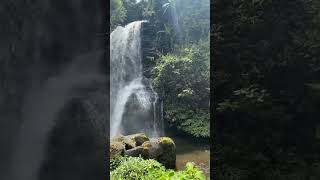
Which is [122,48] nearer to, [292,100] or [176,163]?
[176,163]

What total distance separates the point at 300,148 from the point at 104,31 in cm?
128

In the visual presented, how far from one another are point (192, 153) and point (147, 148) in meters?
3.88

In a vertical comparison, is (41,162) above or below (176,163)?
above

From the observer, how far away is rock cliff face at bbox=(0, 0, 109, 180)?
212cm

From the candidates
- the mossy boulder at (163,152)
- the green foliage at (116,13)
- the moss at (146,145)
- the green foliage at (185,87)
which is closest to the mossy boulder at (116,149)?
the moss at (146,145)

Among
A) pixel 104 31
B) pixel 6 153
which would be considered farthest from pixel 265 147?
pixel 6 153

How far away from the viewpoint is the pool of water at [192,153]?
40.5 ft

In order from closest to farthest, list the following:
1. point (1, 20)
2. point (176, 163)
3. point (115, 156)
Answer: point (1, 20) → point (115, 156) → point (176, 163)

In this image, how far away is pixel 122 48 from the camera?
18.9m

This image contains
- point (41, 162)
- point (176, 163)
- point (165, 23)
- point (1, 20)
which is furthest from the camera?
point (165, 23)

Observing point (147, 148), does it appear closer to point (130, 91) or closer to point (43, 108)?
point (130, 91)

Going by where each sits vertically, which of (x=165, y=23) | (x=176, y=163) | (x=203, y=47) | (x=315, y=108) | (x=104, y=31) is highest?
(x=165, y=23)

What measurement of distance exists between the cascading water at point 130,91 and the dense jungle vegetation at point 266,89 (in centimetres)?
1526

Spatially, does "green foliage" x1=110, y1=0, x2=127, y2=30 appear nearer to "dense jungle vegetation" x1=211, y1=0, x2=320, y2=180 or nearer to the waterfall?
the waterfall
